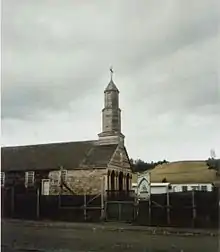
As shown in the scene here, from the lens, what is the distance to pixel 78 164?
1.38m

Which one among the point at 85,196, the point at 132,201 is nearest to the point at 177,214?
the point at 132,201

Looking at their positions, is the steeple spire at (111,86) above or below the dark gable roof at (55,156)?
above

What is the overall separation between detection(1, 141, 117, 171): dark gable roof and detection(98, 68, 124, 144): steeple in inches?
1.3

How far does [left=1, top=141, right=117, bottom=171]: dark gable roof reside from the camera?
132 centimetres

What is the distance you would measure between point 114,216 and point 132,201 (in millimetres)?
75

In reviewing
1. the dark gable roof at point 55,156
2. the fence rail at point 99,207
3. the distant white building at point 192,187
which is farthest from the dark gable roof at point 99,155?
the distant white building at point 192,187

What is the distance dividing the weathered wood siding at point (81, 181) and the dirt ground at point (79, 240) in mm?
113

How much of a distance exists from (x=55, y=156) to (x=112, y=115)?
242 mm

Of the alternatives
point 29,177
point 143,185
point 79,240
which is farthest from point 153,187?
point 29,177

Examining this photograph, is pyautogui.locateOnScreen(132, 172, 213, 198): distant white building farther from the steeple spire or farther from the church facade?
the steeple spire

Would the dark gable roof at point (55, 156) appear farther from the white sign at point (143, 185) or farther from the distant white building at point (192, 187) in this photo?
the distant white building at point (192, 187)

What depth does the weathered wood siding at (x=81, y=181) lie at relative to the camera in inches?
53.3

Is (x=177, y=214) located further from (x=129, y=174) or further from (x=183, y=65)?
(x=183, y=65)

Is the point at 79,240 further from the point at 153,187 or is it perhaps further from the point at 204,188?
the point at 204,188
